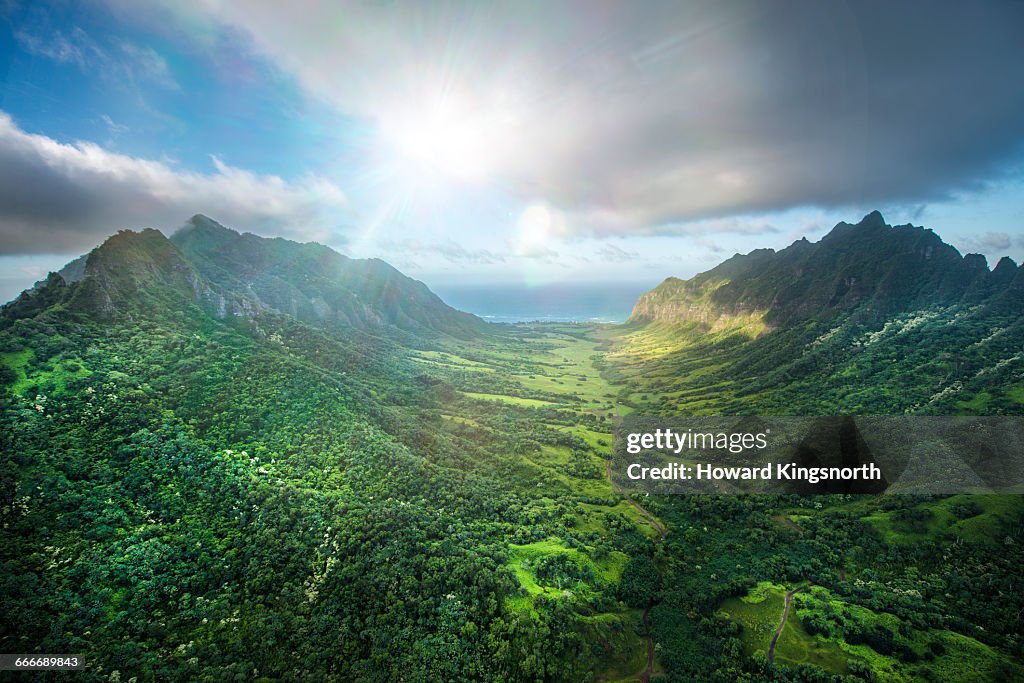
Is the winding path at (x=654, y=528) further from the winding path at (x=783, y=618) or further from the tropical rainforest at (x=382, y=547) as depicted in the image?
the winding path at (x=783, y=618)

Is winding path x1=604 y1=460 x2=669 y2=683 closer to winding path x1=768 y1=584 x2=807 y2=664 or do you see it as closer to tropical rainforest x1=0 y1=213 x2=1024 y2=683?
tropical rainforest x1=0 y1=213 x2=1024 y2=683

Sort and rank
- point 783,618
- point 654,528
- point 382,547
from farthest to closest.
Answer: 1. point 654,528
2. point 382,547
3. point 783,618

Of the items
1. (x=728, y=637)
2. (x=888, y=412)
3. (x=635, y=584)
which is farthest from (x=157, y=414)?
(x=888, y=412)

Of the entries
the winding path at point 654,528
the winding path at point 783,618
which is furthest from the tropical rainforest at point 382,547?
the winding path at point 783,618

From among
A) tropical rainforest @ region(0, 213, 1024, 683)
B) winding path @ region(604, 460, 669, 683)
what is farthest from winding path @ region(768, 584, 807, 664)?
winding path @ region(604, 460, 669, 683)

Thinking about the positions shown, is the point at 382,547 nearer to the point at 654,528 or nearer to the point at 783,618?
the point at 654,528

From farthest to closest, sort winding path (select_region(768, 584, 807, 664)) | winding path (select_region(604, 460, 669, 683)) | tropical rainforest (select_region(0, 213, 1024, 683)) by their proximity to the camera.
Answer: winding path (select_region(768, 584, 807, 664))
winding path (select_region(604, 460, 669, 683))
tropical rainforest (select_region(0, 213, 1024, 683))

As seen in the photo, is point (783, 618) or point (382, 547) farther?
point (382, 547)

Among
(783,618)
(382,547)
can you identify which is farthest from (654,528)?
(382,547)

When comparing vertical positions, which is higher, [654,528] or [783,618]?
[654,528]

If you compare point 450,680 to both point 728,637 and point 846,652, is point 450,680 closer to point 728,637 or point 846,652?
point 728,637

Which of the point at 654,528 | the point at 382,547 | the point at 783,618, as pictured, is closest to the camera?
the point at 783,618
